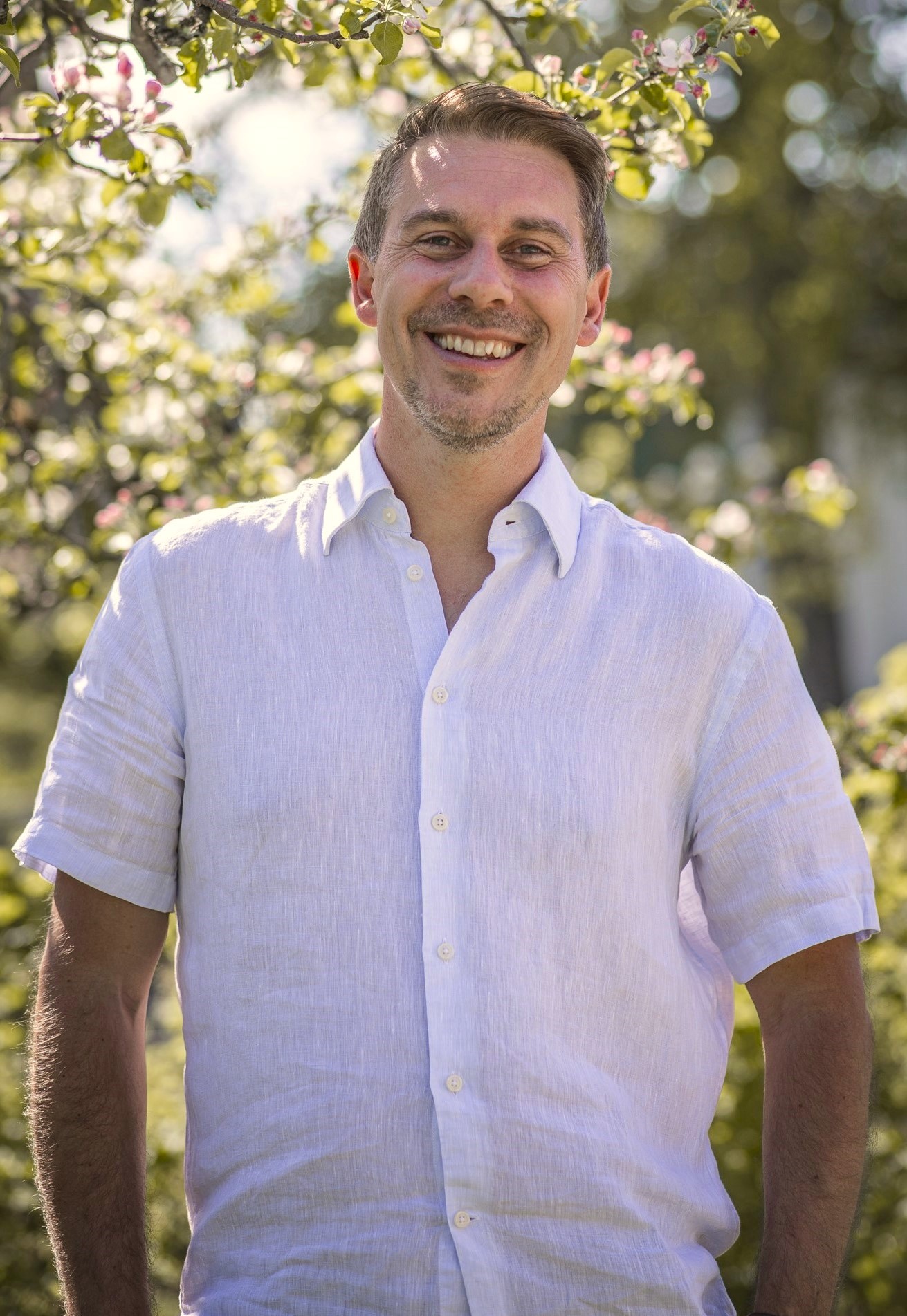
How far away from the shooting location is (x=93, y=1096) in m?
1.94

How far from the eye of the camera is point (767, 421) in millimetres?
13031

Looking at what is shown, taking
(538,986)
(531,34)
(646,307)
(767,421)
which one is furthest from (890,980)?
(767,421)

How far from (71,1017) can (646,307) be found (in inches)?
413

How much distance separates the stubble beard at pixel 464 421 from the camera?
2.11m

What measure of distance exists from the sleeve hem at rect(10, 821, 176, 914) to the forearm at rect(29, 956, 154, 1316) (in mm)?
133

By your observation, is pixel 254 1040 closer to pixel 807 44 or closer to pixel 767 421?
pixel 807 44

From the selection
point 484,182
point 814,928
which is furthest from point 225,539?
point 814,928

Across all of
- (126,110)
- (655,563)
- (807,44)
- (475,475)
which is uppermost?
(807,44)

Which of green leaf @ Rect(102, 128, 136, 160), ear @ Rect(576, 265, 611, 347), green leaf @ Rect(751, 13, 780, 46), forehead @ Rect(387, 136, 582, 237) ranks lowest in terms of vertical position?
ear @ Rect(576, 265, 611, 347)

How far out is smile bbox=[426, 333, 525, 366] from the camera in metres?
2.10

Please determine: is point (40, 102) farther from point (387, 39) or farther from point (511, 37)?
point (511, 37)

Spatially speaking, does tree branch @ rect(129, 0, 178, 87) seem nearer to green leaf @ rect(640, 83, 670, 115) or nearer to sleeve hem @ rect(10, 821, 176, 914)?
green leaf @ rect(640, 83, 670, 115)

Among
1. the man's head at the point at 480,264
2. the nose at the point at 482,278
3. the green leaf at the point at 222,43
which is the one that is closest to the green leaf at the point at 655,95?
the man's head at the point at 480,264

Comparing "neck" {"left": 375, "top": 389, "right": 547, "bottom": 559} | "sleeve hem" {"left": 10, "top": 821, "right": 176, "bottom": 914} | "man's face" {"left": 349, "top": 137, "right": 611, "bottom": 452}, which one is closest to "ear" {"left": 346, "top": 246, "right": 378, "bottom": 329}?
"man's face" {"left": 349, "top": 137, "right": 611, "bottom": 452}
